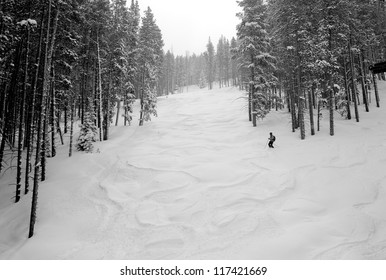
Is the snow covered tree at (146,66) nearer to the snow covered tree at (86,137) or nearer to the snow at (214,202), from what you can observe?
the snow covered tree at (86,137)

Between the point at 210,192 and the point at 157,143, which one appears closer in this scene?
the point at 210,192

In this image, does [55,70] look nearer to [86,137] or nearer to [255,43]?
[86,137]

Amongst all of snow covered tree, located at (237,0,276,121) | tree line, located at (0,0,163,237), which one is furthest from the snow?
A: snow covered tree, located at (237,0,276,121)

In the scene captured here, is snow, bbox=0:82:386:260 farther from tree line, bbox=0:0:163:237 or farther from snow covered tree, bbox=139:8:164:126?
snow covered tree, bbox=139:8:164:126

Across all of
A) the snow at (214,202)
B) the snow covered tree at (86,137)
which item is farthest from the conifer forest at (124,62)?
the snow at (214,202)

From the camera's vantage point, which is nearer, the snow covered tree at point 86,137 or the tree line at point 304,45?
the tree line at point 304,45

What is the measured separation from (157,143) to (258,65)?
13573 mm

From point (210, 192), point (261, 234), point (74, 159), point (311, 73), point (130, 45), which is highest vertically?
point (130, 45)

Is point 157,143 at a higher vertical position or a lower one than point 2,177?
higher

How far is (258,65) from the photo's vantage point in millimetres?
22875

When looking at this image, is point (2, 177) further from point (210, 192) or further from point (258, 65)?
point (258, 65)

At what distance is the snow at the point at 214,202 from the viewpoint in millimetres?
8992
